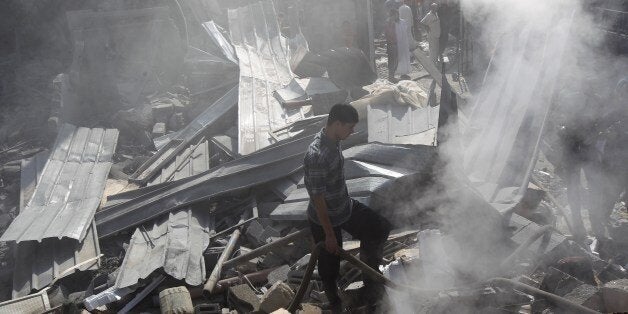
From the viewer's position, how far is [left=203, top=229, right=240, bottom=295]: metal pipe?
5.49 meters

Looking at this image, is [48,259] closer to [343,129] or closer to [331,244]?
[331,244]

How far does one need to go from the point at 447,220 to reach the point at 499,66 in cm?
389

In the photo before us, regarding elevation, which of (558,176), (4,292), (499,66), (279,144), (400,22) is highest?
(400,22)

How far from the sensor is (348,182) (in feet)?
20.4

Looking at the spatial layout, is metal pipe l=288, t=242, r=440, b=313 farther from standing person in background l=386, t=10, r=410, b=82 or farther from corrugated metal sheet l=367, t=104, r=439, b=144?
standing person in background l=386, t=10, r=410, b=82

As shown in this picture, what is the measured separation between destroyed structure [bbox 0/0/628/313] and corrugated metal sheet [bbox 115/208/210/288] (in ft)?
0.08

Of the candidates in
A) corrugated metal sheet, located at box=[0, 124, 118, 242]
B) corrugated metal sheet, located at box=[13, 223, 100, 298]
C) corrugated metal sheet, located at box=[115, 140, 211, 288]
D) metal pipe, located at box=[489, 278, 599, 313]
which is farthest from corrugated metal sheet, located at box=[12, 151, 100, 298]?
metal pipe, located at box=[489, 278, 599, 313]

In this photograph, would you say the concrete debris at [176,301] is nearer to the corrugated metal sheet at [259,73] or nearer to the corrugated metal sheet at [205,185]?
the corrugated metal sheet at [205,185]

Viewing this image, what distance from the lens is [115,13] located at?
1363cm

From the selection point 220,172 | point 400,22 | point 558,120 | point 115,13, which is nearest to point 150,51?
point 115,13

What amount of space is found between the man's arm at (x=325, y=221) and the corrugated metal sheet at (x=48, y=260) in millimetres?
3590

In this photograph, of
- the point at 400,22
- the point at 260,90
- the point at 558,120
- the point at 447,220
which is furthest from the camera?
the point at 400,22

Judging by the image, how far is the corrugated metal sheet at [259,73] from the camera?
29.6 ft

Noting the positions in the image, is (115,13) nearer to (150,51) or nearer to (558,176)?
(150,51)
